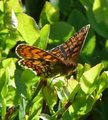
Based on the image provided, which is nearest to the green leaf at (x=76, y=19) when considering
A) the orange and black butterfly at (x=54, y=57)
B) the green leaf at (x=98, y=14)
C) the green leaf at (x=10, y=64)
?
the green leaf at (x=98, y=14)

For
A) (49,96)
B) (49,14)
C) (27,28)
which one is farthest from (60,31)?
(49,96)

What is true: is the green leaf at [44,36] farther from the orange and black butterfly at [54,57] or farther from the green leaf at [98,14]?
the green leaf at [98,14]

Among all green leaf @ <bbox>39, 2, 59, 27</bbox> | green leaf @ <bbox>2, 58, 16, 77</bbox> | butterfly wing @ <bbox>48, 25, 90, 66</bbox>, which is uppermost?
green leaf @ <bbox>39, 2, 59, 27</bbox>

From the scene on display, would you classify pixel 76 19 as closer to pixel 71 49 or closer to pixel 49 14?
pixel 49 14

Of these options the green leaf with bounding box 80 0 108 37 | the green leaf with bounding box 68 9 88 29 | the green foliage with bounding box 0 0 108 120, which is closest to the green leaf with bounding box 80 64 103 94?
the green foliage with bounding box 0 0 108 120

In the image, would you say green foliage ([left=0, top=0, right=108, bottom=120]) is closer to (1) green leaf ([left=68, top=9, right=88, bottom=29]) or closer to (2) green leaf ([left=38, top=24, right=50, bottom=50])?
(2) green leaf ([left=38, top=24, right=50, bottom=50])

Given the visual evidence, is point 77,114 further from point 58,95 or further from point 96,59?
point 96,59
